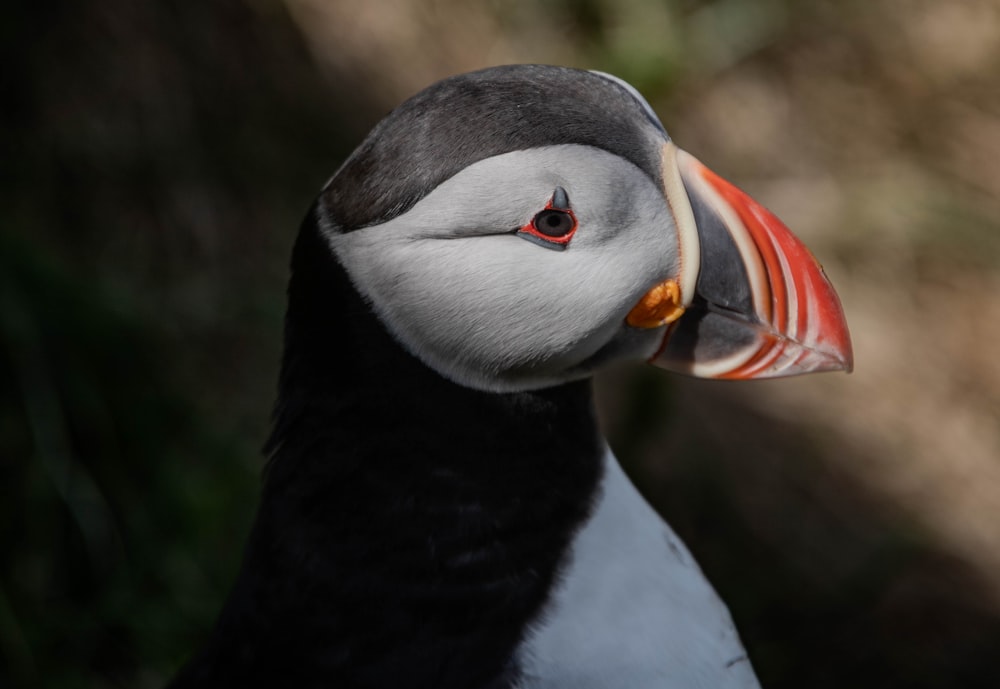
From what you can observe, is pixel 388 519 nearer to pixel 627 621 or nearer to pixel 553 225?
pixel 627 621

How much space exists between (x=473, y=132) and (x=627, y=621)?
731mm

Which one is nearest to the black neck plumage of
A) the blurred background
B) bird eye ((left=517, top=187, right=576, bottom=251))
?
bird eye ((left=517, top=187, right=576, bottom=251))

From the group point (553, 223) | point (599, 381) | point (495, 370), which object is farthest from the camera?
point (599, 381)

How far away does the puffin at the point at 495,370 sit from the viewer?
4.74 ft

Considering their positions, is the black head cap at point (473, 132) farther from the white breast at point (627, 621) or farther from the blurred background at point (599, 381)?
the blurred background at point (599, 381)

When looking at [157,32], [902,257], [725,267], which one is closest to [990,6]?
[902,257]

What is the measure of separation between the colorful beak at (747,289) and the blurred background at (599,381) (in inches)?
61.9

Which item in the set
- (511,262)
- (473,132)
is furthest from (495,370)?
(473,132)

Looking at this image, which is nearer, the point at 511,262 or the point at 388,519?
the point at 511,262

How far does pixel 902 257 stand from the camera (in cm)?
421

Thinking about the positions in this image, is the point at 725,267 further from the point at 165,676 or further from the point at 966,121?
the point at 966,121

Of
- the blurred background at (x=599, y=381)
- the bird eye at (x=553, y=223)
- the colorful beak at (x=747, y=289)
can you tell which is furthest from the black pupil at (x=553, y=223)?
the blurred background at (x=599, y=381)

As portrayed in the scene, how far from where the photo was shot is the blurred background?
2.92 m

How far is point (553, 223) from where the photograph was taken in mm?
1430
